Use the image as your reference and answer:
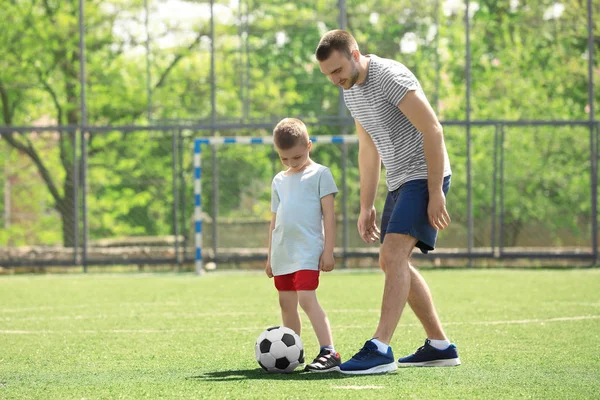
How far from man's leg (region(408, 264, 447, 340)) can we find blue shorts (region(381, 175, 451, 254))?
0.73ft

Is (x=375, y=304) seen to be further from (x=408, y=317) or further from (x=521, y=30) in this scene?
(x=521, y=30)

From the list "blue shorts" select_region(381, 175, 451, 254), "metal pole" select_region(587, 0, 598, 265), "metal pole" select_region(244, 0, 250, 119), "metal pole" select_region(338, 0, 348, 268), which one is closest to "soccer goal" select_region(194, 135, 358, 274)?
"metal pole" select_region(338, 0, 348, 268)

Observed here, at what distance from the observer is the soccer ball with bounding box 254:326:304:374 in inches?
186

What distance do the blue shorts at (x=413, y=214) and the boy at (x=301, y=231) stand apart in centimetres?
36

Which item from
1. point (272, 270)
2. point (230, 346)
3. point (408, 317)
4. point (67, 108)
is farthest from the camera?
point (67, 108)

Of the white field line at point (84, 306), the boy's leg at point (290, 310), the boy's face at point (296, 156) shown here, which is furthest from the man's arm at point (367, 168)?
the white field line at point (84, 306)

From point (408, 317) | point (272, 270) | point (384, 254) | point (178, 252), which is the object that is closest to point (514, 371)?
point (384, 254)

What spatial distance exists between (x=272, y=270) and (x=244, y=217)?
10.1m

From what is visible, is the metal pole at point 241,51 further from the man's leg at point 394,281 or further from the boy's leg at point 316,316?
the man's leg at point 394,281

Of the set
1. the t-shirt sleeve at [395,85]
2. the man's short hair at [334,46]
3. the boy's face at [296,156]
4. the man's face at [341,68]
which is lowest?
the boy's face at [296,156]

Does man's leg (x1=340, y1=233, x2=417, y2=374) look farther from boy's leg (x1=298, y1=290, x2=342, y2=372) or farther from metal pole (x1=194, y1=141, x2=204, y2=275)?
metal pole (x1=194, y1=141, x2=204, y2=275)

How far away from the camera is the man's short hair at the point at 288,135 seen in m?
4.86

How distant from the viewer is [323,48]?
4562mm

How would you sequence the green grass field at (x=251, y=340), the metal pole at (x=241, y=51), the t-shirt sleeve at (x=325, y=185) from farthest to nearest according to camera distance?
the metal pole at (x=241, y=51) → the t-shirt sleeve at (x=325, y=185) → the green grass field at (x=251, y=340)
